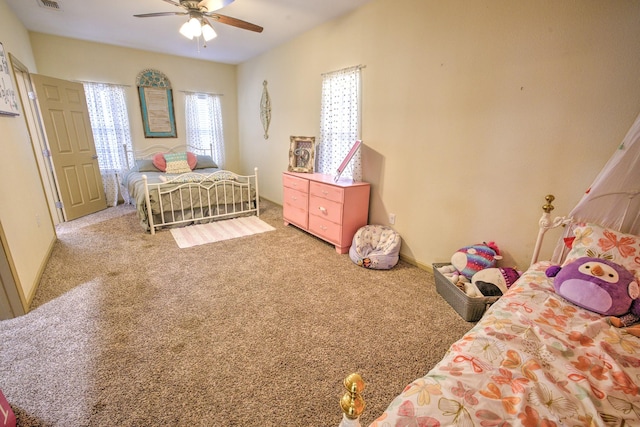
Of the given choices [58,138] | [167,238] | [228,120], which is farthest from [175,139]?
[167,238]

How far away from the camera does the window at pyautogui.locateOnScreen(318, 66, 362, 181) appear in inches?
125

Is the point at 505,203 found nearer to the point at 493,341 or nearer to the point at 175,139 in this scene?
the point at 493,341

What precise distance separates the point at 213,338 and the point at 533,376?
1.67 m

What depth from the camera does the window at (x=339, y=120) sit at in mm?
3168

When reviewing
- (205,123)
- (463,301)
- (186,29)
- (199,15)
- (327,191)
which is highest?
(199,15)

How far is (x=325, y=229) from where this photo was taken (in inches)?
129

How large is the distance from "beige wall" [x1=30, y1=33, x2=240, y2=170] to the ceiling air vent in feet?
4.38

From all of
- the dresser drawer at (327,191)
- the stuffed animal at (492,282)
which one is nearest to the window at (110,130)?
the dresser drawer at (327,191)

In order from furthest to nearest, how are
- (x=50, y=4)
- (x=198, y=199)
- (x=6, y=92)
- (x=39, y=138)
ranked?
(x=198, y=199) < (x=39, y=138) < (x=50, y=4) < (x=6, y=92)

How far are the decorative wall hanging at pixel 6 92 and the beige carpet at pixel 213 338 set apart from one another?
55.7 inches

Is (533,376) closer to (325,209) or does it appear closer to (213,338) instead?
(213,338)

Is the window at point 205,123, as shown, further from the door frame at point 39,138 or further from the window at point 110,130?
the door frame at point 39,138

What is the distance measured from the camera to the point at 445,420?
2.54 ft

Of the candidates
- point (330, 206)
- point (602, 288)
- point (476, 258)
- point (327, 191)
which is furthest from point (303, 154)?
point (602, 288)
